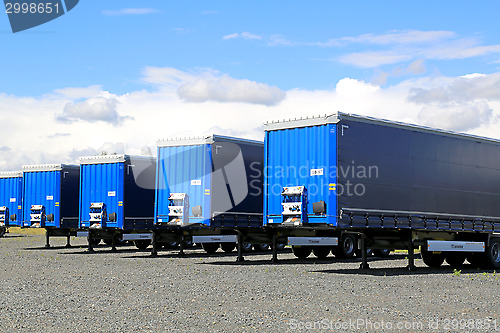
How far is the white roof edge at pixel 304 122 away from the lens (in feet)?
51.3

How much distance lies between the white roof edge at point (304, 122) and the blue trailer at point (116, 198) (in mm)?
8611

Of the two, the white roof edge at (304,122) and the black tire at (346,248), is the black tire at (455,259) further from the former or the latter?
the white roof edge at (304,122)

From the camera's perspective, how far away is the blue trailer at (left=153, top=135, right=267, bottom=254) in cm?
2038

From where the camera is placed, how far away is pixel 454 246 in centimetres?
1711

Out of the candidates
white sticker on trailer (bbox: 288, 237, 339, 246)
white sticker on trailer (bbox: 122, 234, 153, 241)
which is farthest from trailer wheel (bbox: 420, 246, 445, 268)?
white sticker on trailer (bbox: 122, 234, 153, 241)

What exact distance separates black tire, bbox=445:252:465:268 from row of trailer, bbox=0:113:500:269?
0.10 ft

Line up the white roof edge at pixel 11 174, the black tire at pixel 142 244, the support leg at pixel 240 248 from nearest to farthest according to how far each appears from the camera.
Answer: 1. the support leg at pixel 240 248
2. the black tire at pixel 142 244
3. the white roof edge at pixel 11 174

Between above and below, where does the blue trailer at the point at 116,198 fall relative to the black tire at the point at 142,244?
above

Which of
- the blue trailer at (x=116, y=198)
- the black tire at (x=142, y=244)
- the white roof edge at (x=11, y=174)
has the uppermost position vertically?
the white roof edge at (x=11, y=174)

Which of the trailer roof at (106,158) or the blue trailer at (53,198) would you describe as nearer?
the trailer roof at (106,158)

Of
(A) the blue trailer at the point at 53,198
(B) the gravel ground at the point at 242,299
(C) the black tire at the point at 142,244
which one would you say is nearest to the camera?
(B) the gravel ground at the point at 242,299

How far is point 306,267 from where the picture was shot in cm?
1692

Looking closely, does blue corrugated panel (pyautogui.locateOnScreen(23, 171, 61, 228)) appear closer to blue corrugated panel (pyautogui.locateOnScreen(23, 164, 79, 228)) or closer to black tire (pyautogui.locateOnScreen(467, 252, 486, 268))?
blue corrugated panel (pyautogui.locateOnScreen(23, 164, 79, 228))

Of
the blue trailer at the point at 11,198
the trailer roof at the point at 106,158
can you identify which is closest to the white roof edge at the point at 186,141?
the trailer roof at the point at 106,158
